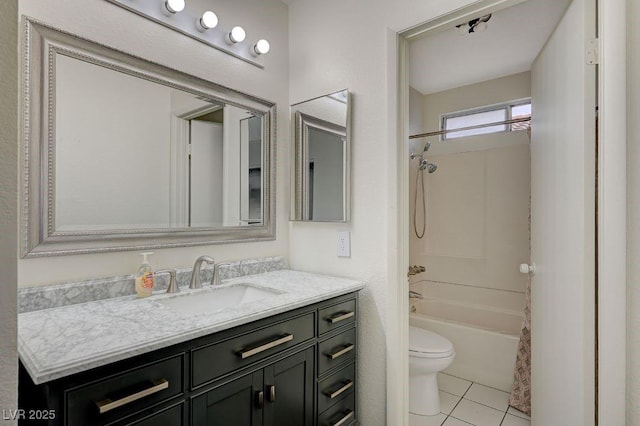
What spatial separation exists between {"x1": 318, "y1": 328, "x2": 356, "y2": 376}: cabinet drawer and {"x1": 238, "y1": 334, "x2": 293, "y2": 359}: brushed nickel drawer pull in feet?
0.77

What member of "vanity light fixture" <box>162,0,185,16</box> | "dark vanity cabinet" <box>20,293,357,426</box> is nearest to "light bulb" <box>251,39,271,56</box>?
"vanity light fixture" <box>162,0,185,16</box>

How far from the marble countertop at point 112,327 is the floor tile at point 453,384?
1635mm

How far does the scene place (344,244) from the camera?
6.06 feet

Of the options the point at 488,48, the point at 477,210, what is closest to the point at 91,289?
the point at 488,48

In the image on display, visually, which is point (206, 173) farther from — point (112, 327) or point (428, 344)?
point (428, 344)

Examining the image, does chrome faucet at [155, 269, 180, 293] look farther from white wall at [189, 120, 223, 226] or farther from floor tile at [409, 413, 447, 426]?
floor tile at [409, 413, 447, 426]

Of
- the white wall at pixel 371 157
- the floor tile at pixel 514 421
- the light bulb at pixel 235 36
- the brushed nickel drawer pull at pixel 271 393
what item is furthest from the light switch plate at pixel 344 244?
the floor tile at pixel 514 421

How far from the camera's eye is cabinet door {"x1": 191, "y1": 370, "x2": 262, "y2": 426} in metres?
1.02

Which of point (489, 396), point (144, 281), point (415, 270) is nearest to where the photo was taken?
point (144, 281)

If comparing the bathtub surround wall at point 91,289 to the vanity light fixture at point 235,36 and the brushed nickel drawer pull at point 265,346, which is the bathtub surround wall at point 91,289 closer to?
the brushed nickel drawer pull at point 265,346

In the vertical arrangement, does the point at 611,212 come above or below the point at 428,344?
above

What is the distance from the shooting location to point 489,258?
3035 mm

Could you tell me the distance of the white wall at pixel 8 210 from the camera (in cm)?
46

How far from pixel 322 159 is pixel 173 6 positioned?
1.00m
